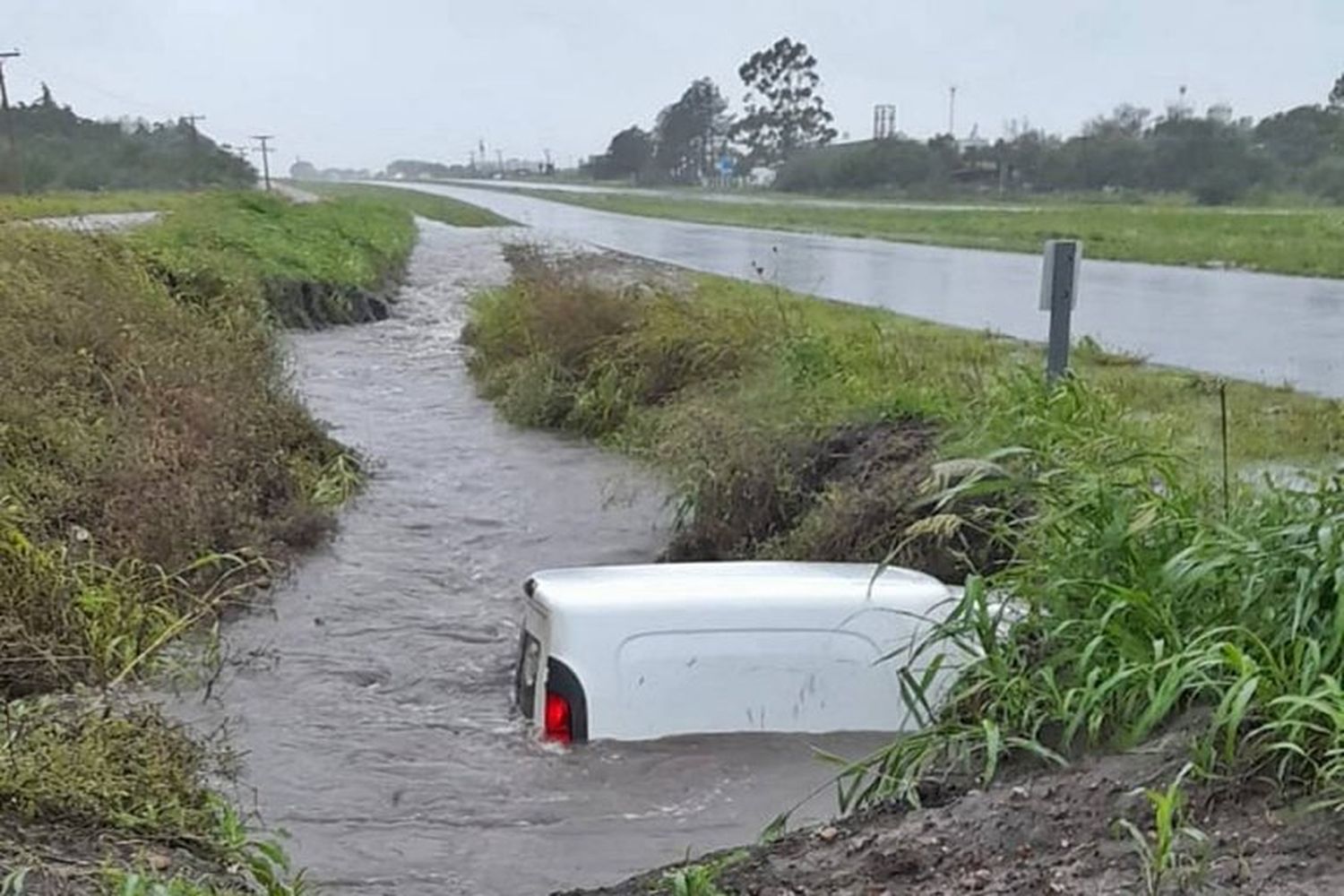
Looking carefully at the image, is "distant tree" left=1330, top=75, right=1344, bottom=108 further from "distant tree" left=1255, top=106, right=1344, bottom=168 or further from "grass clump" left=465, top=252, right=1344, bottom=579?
"grass clump" left=465, top=252, right=1344, bottom=579

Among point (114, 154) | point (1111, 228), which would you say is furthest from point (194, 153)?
point (1111, 228)

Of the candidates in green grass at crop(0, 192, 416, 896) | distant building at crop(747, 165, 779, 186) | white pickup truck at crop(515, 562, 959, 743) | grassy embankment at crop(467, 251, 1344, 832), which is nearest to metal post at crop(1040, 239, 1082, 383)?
grassy embankment at crop(467, 251, 1344, 832)

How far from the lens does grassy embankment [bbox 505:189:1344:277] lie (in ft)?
94.0

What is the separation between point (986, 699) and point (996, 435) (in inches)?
114

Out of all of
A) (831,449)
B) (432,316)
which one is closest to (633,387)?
(831,449)

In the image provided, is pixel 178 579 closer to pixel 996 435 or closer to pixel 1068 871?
pixel 996 435

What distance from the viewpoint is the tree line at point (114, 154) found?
167 ft

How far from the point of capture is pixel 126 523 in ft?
23.0

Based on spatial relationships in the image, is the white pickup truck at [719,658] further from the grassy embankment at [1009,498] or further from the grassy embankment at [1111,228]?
the grassy embankment at [1111,228]

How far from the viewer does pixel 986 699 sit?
3.75 m

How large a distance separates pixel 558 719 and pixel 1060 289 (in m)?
3.26

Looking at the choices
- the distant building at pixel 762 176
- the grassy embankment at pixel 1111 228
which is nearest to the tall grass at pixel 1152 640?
the grassy embankment at pixel 1111 228

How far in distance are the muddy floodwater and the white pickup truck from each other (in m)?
0.12

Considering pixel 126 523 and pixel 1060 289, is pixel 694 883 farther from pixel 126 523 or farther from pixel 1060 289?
pixel 126 523
